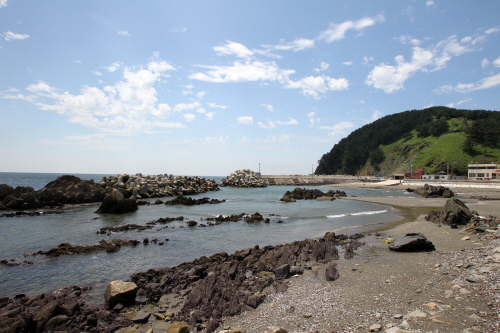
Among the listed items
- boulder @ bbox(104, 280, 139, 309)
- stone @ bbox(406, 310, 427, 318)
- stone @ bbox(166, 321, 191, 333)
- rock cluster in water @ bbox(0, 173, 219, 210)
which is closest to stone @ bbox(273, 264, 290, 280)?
stone @ bbox(166, 321, 191, 333)

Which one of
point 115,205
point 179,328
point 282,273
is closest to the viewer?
point 179,328

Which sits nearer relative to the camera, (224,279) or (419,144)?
(224,279)

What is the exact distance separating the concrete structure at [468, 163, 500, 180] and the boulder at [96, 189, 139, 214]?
307ft

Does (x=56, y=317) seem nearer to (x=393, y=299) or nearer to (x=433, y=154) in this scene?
(x=393, y=299)

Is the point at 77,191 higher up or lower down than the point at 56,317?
higher up

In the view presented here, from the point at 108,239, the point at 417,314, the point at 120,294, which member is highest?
the point at 417,314

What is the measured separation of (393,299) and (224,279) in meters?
5.33

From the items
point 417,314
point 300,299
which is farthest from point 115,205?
point 417,314

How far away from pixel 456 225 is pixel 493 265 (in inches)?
427

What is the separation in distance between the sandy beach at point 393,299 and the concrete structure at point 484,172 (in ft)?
304

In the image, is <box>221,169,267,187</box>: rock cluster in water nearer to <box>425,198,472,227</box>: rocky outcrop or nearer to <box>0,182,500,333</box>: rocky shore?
<box>425,198,472,227</box>: rocky outcrop

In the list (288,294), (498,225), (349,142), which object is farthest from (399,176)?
(288,294)

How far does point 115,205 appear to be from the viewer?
30672 mm

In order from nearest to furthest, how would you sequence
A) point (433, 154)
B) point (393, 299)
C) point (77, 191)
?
point (393, 299), point (77, 191), point (433, 154)
